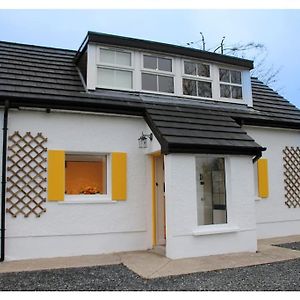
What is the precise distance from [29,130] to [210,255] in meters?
4.98

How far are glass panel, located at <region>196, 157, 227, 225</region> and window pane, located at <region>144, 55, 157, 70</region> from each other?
3291 millimetres

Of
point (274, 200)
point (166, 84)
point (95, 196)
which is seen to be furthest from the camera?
point (274, 200)

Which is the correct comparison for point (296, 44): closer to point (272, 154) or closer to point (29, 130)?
point (272, 154)

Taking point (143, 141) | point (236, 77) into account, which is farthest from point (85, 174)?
point (236, 77)

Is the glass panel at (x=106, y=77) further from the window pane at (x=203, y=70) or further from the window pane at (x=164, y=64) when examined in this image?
the window pane at (x=203, y=70)

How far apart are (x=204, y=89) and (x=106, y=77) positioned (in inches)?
119

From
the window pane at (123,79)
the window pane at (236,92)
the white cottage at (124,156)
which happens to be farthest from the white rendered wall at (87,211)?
the window pane at (236,92)

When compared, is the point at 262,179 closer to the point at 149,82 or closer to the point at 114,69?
the point at 149,82

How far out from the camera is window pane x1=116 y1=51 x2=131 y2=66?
9.77 m

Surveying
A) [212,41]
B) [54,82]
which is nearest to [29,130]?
[54,82]

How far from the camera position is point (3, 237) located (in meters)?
7.59

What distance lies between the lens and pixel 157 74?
1008 centimetres

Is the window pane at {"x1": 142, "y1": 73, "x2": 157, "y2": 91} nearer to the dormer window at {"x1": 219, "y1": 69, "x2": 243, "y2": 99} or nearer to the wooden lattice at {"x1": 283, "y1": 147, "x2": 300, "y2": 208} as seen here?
the dormer window at {"x1": 219, "y1": 69, "x2": 243, "y2": 99}

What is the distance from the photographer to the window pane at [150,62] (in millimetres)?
10039
